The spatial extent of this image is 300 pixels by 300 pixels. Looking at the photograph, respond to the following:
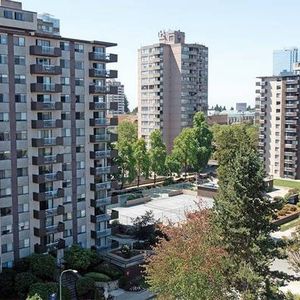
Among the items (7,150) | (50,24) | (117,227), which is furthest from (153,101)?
(7,150)

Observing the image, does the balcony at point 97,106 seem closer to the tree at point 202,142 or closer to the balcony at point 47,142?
the balcony at point 47,142

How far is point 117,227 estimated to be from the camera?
192ft

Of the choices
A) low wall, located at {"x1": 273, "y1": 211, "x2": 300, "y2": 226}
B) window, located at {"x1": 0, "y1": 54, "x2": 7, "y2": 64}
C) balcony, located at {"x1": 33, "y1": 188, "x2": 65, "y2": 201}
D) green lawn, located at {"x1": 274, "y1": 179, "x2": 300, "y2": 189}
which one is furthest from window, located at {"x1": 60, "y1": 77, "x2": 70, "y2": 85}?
green lawn, located at {"x1": 274, "y1": 179, "x2": 300, "y2": 189}

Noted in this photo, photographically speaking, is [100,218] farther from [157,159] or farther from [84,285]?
[157,159]

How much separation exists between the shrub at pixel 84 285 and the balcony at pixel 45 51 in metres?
20.8

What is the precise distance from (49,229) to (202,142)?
2146 inches

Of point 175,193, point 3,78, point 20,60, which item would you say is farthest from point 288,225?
point 3,78

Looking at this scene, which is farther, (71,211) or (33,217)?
(71,211)

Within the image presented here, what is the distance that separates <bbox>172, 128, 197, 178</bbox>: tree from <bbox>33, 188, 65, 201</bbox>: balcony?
46296 mm

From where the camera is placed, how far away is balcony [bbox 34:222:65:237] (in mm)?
43844

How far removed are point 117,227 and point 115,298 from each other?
18161 millimetres

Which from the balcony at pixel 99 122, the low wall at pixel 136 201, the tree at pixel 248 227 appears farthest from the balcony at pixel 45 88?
the low wall at pixel 136 201

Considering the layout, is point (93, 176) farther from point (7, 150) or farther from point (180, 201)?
point (180, 201)

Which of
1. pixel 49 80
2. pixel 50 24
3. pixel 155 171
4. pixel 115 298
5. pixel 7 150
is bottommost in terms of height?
pixel 115 298
